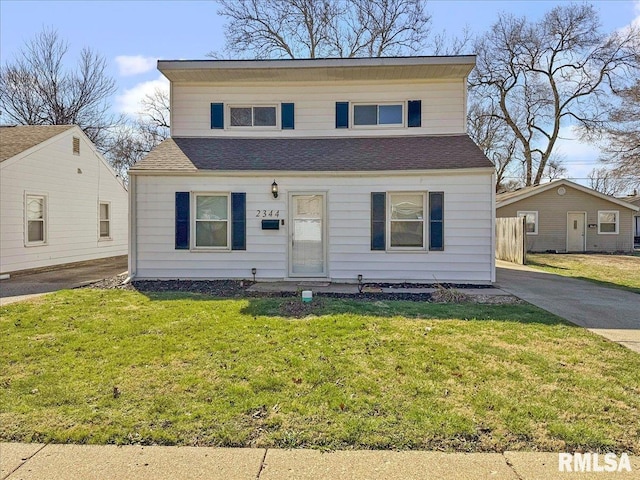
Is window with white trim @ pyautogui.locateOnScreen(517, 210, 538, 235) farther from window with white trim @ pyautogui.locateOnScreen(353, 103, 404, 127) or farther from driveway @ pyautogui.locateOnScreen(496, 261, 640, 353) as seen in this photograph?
window with white trim @ pyautogui.locateOnScreen(353, 103, 404, 127)

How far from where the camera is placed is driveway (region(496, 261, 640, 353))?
19.6 feet

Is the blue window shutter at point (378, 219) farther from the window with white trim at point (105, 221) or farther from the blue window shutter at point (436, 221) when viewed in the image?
the window with white trim at point (105, 221)

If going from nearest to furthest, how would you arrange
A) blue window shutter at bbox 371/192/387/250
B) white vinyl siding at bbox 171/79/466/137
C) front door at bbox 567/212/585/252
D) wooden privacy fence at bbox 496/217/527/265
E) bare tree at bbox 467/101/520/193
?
1. blue window shutter at bbox 371/192/387/250
2. white vinyl siding at bbox 171/79/466/137
3. wooden privacy fence at bbox 496/217/527/265
4. front door at bbox 567/212/585/252
5. bare tree at bbox 467/101/520/193

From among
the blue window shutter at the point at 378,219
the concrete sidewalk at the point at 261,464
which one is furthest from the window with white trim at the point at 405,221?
the concrete sidewalk at the point at 261,464

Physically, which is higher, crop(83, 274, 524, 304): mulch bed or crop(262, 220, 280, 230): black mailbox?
crop(262, 220, 280, 230): black mailbox

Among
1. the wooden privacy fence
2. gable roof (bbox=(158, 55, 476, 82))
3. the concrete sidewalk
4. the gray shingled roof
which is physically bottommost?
the concrete sidewalk

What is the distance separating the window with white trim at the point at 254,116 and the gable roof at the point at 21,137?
6.40m

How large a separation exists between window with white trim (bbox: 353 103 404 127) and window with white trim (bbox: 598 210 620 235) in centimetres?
1746

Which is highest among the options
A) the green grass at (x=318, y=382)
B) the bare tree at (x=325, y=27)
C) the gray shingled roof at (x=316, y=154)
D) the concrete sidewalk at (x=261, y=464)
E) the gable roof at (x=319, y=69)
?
the bare tree at (x=325, y=27)

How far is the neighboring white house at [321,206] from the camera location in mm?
9852

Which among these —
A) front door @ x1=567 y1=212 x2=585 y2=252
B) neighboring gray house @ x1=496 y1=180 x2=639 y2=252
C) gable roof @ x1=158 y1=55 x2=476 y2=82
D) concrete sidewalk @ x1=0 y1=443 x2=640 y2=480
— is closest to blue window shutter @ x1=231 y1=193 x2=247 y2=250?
gable roof @ x1=158 y1=55 x2=476 y2=82

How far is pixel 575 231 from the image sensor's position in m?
22.5

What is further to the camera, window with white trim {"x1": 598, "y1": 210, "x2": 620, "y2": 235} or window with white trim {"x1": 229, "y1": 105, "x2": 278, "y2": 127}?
window with white trim {"x1": 598, "y1": 210, "x2": 620, "y2": 235}

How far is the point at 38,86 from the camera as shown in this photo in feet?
81.0
